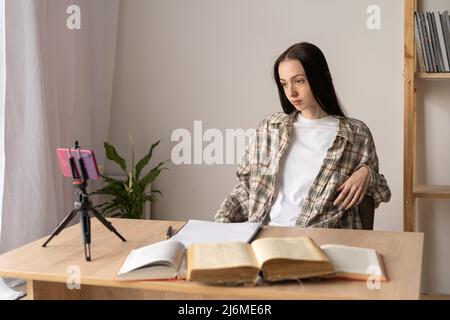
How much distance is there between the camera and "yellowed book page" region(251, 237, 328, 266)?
119 cm

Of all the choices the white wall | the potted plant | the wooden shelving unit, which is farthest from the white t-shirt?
the potted plant

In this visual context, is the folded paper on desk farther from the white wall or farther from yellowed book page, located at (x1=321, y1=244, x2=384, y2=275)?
the white wall

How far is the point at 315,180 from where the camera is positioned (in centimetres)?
200

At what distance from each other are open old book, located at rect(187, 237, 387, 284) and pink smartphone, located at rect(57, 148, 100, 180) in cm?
29

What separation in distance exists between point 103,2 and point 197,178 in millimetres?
998

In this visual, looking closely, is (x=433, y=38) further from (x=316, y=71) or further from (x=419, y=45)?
(x=316, y=71)

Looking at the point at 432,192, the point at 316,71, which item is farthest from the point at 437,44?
the point at 316,71

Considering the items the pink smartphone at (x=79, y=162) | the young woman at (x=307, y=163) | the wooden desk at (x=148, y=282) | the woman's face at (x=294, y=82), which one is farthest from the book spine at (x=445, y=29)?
the pink smartphone at (x=79, y=162)

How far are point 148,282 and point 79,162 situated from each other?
0.34 meters

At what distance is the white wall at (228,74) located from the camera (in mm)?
2875

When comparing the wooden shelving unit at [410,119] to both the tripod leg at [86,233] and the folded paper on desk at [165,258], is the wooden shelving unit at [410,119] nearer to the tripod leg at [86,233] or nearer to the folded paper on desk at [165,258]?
the folded paper on desk at [165,258]
